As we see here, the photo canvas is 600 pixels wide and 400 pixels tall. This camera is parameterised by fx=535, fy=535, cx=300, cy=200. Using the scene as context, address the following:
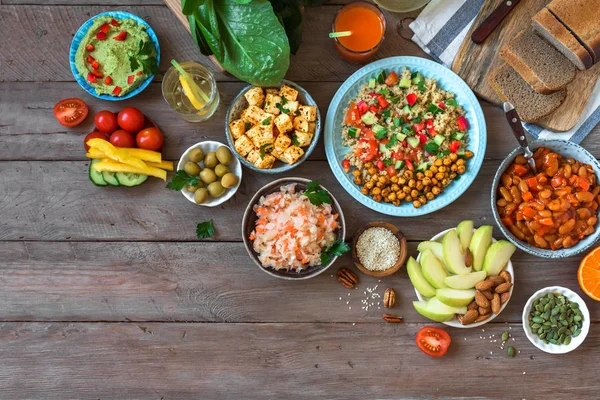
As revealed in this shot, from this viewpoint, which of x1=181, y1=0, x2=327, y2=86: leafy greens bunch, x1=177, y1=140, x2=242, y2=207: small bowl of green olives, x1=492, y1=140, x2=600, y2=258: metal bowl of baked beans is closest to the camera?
x1=181, y1=0, x2=327, y2=86: leafy greens bunch

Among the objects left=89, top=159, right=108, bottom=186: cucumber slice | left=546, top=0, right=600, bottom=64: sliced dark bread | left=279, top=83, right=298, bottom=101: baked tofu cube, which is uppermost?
left=546, top=0, right=600, bottom=64: sliced dark bread

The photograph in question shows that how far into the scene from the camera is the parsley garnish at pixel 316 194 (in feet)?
6.98

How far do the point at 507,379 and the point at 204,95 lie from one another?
5.78ft

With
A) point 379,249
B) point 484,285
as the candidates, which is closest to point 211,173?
point 379,249

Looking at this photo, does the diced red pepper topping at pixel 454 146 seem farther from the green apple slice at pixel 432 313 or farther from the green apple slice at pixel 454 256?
the green apple slice at pixel 432 313

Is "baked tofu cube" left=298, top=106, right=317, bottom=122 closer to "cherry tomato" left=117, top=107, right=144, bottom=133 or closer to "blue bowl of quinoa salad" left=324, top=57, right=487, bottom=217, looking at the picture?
"blue bowl of quinoa salad" left=324, top=57, right=487, bottom=217

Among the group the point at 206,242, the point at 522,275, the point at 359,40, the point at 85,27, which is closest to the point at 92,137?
the point at 85,27

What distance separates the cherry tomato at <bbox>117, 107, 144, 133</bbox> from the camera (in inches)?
88.7

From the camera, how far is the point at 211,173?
7.25 ft

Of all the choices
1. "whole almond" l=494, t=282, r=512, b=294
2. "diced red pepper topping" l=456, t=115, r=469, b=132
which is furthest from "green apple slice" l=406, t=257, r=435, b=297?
"diced red pepper topping" l=456, t=115, r=469, b=132

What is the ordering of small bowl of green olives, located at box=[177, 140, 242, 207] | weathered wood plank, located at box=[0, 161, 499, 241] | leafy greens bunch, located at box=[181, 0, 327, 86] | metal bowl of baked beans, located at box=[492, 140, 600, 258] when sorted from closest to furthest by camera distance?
leafy greens bunch, located at box=[181, 0, 327, 86]
metal bowl of baked beans, located at box=[492, 140, 600, 258]
small bowl of green olives, located at box=[177, 140, 242, 207]
weathered wood plank, located at box=[0, 161, 499, 241]

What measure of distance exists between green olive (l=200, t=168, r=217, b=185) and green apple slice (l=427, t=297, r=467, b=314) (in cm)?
103

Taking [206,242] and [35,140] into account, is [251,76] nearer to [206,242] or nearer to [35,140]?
[206,242]

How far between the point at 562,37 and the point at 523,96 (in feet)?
0.86
